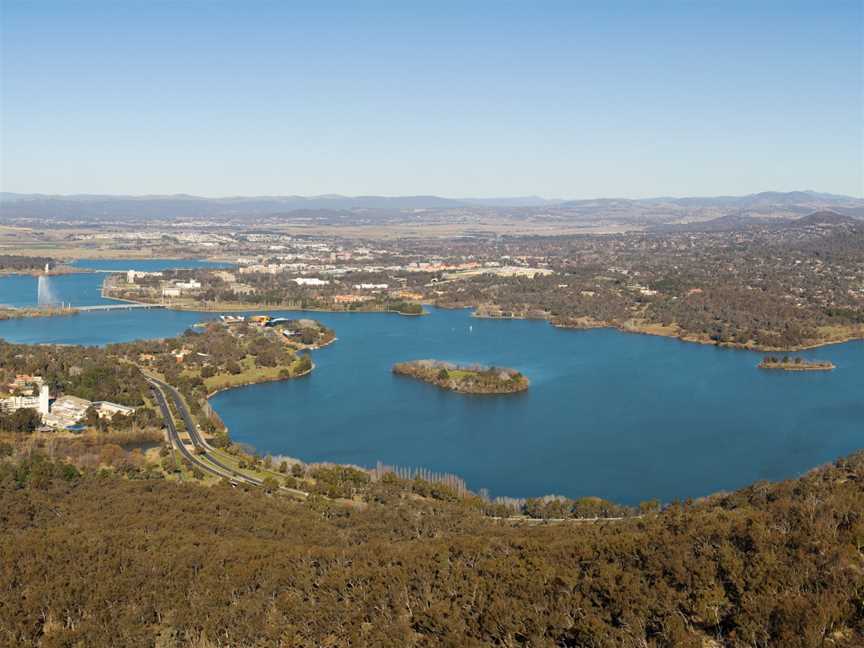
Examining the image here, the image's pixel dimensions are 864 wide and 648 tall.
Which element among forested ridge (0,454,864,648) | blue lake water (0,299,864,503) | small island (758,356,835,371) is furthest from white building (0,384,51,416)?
small island (758,356,835,371)

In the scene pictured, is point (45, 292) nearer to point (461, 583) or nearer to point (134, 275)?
point (134, 275)

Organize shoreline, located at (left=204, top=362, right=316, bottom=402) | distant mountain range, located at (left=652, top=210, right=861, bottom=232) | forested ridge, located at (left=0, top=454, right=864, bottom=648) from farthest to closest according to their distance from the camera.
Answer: distant mountain range, located at (left=652, top=210, right=861, bottom=232), shoreline, located at (left=204, top=362, right=316, bottom=402), forested ridge, located at (left=0, top=454, right=864, bottom=648)

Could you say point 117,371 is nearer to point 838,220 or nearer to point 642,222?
point 838,220

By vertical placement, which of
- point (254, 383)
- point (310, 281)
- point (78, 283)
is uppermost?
point (310, 281)

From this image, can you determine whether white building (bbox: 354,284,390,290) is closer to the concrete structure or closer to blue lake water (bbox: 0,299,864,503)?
blue lake water (bbox: 0,299,864,503)

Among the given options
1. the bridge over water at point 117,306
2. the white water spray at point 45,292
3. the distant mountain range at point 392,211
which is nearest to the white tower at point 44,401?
the bridge over water at point 117,306

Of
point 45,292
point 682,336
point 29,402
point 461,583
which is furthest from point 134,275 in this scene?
point 461,583
